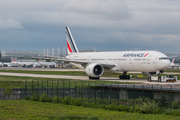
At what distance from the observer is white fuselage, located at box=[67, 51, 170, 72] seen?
140 ft

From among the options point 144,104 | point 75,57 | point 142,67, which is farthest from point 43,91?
point 75,57

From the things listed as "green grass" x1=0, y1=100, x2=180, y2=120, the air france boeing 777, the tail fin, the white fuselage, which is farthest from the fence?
the tail fin

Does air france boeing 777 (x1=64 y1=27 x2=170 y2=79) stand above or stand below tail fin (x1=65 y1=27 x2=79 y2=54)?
below

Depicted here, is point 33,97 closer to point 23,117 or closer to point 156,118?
point 23,117

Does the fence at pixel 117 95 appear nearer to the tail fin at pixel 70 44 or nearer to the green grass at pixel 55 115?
the green grass at pixel 55 115

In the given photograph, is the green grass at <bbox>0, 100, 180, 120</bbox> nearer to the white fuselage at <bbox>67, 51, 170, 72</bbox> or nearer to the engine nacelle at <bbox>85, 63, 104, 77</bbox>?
the white fuselage at <bbox>67, 51, 170, 72</bbox>

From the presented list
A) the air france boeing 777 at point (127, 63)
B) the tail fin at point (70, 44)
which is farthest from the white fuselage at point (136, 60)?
the tail fin at point (70, 44)

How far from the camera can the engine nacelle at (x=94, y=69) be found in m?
47.2

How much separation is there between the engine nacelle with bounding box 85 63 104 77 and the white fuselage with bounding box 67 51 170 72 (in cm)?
283

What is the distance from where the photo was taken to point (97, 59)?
54.1 meters

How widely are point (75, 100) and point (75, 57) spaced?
3341 cm

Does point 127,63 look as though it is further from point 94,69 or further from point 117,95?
point 117,95

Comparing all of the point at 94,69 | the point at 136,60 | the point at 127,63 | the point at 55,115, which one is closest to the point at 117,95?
the point at 55,115

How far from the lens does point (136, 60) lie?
4559 cm
